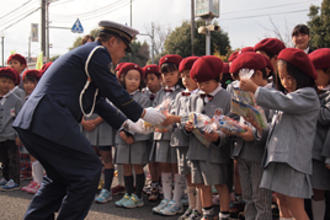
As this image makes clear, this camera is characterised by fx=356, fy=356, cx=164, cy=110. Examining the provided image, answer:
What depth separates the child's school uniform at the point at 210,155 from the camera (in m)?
3.62

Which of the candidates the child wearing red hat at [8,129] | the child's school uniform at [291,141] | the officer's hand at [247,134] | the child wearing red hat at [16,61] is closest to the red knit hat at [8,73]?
the child wearing red hat at [8,129]

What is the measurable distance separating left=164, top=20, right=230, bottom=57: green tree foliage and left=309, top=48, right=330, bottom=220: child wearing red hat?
22.6 metres

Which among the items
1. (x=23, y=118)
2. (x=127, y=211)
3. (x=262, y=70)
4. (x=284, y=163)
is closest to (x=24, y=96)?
(x=127, y=211)

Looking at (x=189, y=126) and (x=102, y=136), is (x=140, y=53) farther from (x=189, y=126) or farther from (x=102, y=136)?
(x=189, y=126)

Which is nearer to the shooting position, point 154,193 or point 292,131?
point 292,131

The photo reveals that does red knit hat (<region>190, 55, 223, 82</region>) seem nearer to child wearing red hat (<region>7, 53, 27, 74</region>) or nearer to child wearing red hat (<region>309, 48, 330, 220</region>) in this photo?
child wearing red hat (<region>309, 48, 330, 220</region>)

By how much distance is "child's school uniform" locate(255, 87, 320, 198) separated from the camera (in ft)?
8.89

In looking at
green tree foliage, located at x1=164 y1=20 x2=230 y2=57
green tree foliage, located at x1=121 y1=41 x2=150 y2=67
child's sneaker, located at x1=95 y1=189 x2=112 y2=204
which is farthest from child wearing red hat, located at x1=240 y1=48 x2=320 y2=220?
green tree foliage, located at x1=121 y1=41 x2=150 y2=67

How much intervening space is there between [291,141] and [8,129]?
187 inches

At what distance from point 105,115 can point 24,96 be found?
122 inches

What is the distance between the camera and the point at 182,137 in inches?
156

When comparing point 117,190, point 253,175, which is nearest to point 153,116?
point 253,175

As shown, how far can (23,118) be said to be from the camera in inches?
116

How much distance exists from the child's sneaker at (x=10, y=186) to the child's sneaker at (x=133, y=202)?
2202mm
